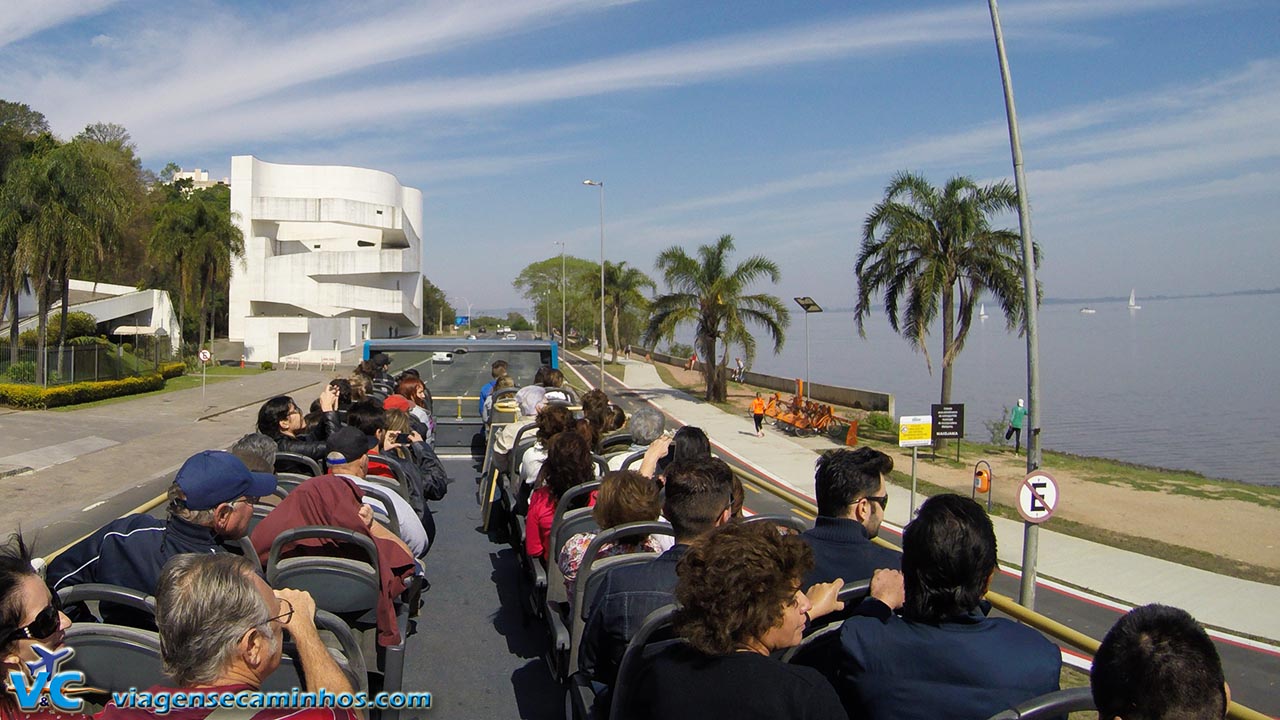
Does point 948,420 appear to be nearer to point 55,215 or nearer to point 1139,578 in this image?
point 1139,578

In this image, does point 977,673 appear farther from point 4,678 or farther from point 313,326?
point 313,326

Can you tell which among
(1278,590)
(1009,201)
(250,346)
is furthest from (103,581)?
(250,346)

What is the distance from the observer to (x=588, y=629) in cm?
348

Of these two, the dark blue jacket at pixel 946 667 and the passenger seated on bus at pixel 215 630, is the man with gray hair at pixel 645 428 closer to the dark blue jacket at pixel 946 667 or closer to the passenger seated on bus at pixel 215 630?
the dark blue jacket at pixel 946 667

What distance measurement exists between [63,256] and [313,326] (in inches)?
1489

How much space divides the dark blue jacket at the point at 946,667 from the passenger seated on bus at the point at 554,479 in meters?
2.78

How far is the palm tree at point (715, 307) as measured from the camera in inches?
1439

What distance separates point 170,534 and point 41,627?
3.48 feet

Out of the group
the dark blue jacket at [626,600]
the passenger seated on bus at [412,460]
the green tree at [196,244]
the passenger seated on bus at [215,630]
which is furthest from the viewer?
the green tree at [196,244]

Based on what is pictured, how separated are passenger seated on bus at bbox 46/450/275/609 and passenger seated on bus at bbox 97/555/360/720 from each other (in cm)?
125

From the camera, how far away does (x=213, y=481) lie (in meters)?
3.48

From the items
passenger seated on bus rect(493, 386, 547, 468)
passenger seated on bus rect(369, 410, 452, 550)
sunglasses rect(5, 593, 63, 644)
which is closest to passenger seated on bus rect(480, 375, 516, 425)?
passenger seated on bus rect(493, 386, 547, 468)

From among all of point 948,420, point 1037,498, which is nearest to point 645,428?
point 1037,498

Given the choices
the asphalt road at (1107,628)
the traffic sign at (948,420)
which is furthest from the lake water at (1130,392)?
the asphalt road at (1107,628)
